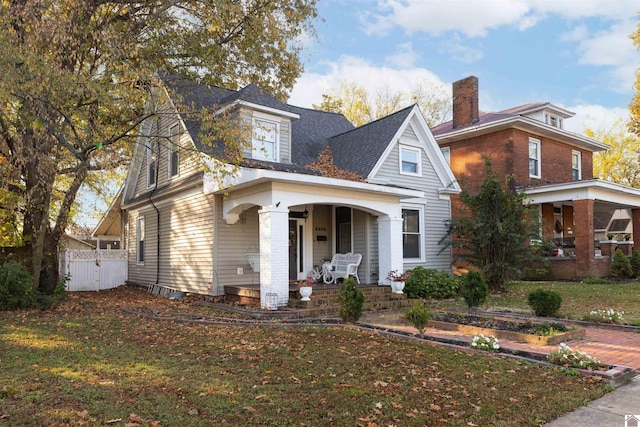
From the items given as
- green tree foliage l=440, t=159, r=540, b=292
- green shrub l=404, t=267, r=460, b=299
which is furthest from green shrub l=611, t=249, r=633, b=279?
green shrub l=404, t=267, r=460, b=299

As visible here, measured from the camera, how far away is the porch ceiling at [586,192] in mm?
18352

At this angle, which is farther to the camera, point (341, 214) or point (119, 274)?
point (119, 274)

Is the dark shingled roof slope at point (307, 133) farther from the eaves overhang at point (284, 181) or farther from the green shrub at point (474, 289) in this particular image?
the green shrub at point (474, 289)

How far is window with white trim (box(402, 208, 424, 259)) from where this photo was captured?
16.5 meters

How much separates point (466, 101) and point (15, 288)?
20570 millimetres

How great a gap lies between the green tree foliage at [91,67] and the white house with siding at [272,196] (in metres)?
0.96

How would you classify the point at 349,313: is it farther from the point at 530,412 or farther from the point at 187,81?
the point at 187,81

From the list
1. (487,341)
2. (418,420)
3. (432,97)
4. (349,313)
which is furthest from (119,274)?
(432,97)

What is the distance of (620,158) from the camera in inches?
1470

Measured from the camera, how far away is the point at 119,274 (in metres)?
18.8

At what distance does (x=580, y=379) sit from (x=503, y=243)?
9839 mm

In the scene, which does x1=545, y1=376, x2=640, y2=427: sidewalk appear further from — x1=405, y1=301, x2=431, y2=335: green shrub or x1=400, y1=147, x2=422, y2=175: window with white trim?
x1=400, y1=147, x2=422, y2=175: window with white trim

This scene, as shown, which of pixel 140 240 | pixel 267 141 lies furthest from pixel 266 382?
pixel 140 240

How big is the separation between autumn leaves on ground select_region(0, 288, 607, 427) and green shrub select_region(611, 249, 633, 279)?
15.4m
